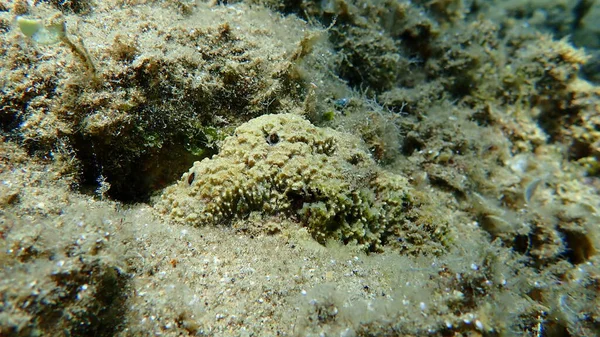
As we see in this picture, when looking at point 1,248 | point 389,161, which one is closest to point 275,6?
point 389,161

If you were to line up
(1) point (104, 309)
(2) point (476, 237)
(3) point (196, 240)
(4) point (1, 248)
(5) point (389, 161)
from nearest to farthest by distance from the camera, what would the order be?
(4) point (1, 248)
(1) point (104, 309)
(3) point (196, 240)
(2) point (476, 237)
(5) point (389, 161)

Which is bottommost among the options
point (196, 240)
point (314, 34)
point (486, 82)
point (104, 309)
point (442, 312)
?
point (104, 309)

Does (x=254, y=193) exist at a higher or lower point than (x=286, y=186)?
lower

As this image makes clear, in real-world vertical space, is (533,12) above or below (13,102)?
above

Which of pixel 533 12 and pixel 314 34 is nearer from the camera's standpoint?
pixel 314 34

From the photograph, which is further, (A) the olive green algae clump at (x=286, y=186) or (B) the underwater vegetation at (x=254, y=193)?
(A) the olive green algae clump at (x=286, y=186)

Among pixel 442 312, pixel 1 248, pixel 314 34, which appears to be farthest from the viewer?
pixel 314 34

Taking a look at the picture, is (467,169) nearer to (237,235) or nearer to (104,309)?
(237,235)

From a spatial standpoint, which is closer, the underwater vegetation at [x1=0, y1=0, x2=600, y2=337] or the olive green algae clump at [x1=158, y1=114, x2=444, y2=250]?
the underwater vegetation at [x1=0, y1=0, x2=600, y2=337]
